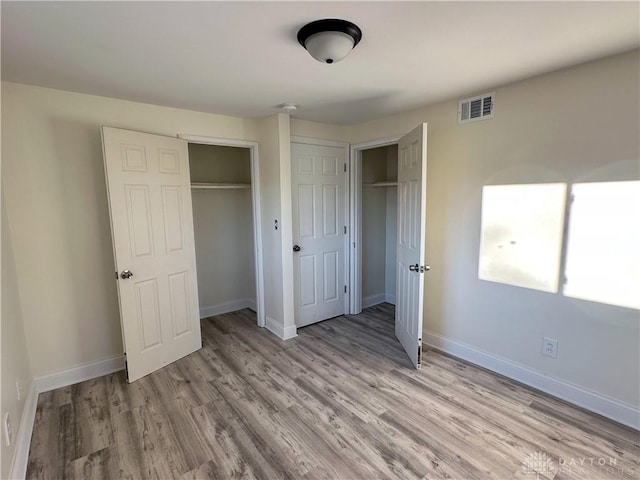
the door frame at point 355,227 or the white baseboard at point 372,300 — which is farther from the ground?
the door frame at point 355,227

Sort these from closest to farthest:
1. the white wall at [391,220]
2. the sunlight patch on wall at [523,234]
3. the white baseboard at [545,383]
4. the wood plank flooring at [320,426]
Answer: the wood plank flooring at [320,426], the white baseboard at [545,383], the sunlight patch on wall at [523,234], the white wall at [391,220]

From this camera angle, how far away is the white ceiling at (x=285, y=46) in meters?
1.39

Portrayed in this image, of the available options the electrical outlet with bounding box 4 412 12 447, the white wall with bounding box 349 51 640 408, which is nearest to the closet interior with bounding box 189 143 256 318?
the white wall with bounding box 349 51 640 408

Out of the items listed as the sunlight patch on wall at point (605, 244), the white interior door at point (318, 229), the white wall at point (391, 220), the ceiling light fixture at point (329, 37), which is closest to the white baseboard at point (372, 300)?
the white wall at point (391, 220)

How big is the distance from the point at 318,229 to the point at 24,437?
2.81m

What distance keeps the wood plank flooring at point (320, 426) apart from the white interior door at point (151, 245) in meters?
0.29

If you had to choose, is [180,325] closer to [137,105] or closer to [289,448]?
[289,448]

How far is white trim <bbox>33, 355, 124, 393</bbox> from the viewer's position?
2.50 m

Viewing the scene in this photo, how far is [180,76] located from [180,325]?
2124 mm

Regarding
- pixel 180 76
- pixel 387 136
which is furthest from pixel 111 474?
pixel 387 136

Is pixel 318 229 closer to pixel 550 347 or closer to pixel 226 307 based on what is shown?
pixel 226 307

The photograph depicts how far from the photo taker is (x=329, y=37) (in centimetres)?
150

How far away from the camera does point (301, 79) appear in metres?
2.22

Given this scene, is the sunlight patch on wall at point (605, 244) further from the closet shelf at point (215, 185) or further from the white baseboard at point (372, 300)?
the closet shelf at point (215, 185)
